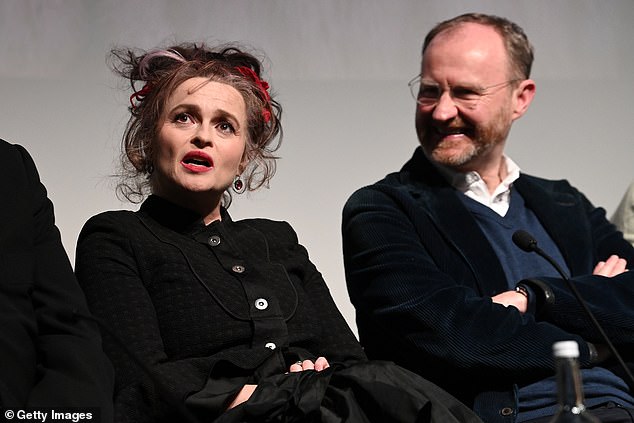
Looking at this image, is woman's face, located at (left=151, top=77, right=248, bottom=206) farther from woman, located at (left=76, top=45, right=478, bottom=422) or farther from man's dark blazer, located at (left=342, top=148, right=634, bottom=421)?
man's dark blazer, located at (left=342, top=148, right=634, bottom=421)

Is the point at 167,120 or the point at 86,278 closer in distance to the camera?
the point at 86,278

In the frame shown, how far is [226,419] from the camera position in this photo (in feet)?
6.71

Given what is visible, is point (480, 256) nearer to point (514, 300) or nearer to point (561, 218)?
point (514, 300)

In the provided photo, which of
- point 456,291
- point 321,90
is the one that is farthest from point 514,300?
point 321,90

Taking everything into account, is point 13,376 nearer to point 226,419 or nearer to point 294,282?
point 226,419

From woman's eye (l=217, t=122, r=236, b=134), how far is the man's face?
0.63m

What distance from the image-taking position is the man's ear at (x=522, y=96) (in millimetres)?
3195

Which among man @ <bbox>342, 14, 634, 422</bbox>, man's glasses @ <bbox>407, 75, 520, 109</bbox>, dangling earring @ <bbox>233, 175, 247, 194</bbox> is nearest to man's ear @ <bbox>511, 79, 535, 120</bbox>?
man @ <bbox>342, 14, 634, 422</bbox>

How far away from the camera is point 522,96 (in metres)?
3.22

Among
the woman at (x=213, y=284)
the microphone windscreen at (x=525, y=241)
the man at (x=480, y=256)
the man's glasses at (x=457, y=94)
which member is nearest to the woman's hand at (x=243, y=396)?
the woman at (x=213, y=284)

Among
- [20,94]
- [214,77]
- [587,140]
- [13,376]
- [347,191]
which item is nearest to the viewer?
[13,376]

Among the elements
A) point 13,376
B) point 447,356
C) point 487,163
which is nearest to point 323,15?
point 487,163

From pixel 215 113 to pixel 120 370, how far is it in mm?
739

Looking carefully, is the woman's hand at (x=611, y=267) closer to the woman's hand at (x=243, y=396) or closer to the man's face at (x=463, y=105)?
the man's face at (x=463, y=105)
